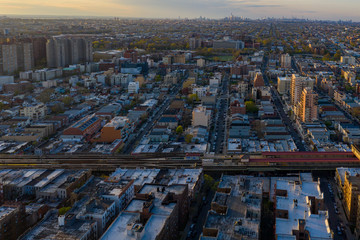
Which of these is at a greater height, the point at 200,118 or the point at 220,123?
the point at 200,118

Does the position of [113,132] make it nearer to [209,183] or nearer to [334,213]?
[209,183]

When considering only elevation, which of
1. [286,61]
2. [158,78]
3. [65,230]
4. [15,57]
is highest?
[15,57]

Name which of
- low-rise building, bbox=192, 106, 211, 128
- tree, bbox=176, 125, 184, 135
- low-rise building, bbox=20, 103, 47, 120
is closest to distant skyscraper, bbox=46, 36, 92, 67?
low-rise building, bbox=20, 103, 47, 120

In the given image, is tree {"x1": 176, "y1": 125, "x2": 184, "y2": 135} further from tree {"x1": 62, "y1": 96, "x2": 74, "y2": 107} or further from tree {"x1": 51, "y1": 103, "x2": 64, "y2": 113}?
tree {"x1": 62, "y1": 96, "x2": 74, "y2": 107}

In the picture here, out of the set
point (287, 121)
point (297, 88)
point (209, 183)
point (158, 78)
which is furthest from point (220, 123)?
point (158, 78)

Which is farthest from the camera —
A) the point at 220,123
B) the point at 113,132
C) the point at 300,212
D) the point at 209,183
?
the point at 220,123

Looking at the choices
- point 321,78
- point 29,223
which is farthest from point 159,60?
point 29,223

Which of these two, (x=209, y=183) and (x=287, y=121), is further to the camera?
(x=287, y=121)

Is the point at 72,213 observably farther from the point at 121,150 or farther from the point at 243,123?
the point at 243,123

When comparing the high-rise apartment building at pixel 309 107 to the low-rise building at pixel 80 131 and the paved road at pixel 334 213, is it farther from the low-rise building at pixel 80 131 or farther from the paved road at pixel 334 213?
the low-rise building at pixel 80 131
